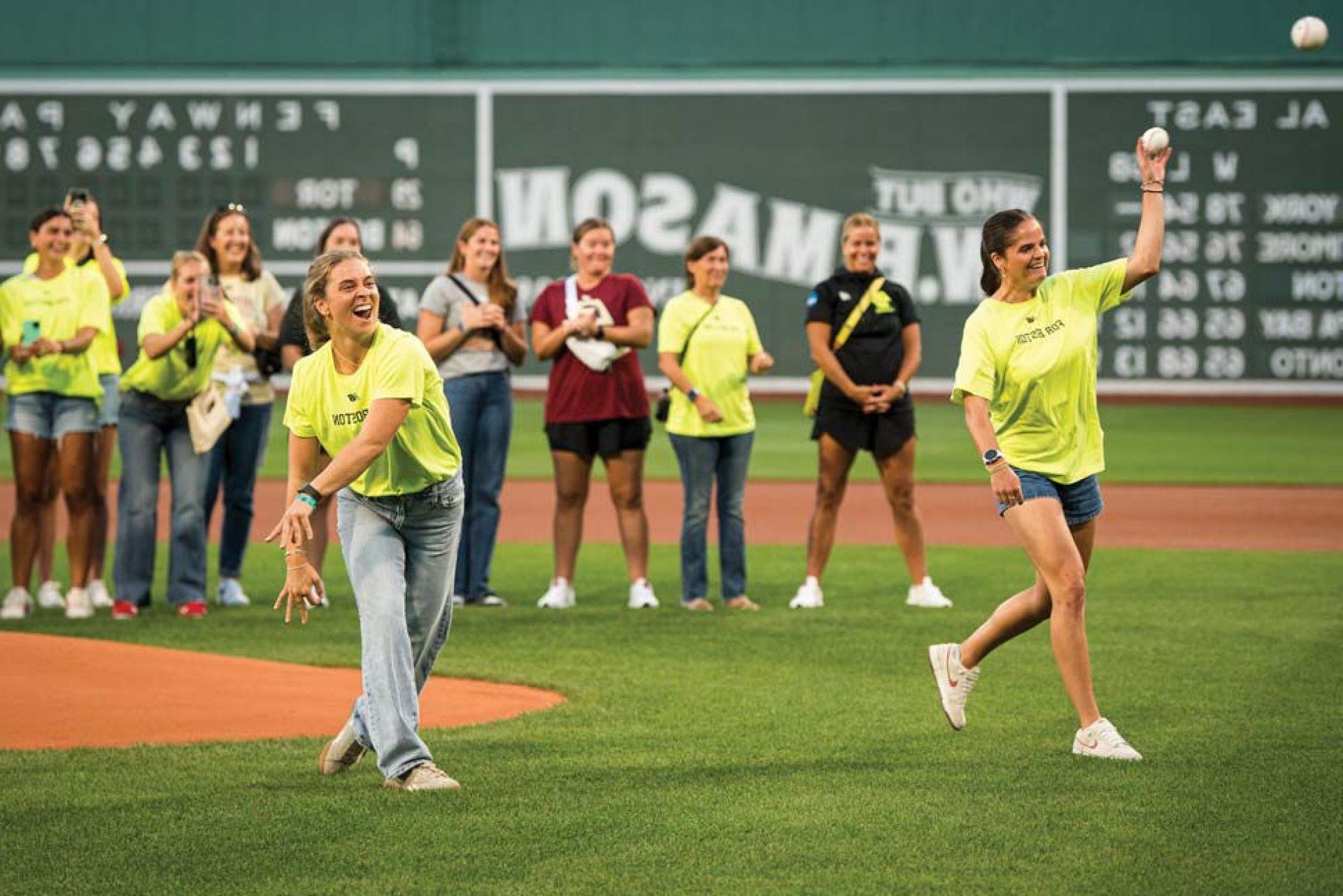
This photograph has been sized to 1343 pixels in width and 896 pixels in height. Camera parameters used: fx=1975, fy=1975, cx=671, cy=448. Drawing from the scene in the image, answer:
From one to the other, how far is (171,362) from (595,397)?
7.80 feet

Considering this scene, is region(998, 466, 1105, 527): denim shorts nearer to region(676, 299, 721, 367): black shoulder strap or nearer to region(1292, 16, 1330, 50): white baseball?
region(676, 299, 721, 367): black shoulder strap

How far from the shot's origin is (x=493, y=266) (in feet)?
37.4

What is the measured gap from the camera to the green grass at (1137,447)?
2033cm

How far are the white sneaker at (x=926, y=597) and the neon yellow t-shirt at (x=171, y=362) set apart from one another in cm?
413

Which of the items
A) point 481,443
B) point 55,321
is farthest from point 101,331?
point 481,443

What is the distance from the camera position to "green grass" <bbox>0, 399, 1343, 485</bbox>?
20.3 metres

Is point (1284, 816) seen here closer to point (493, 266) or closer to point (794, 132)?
point (493, 266)

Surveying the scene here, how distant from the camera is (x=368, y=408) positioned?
21.2 ft

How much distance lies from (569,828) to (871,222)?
19.5ft

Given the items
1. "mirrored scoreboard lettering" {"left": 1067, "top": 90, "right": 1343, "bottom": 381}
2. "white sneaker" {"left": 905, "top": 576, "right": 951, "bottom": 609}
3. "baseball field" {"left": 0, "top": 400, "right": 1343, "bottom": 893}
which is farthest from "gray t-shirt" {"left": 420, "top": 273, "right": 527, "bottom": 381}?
"mirrored scoreboard lettering" {"left": 1067, "top": 90, "right": 1343, "bottom": 381}

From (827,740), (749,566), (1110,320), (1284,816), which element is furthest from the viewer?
(1110,320)

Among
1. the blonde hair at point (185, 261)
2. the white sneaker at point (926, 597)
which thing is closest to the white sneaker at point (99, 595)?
the blonde hair at point (185, 261)

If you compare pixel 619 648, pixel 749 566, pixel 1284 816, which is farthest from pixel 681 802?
pixel 749 566

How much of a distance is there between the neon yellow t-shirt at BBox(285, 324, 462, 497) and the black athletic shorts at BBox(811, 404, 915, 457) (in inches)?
195
